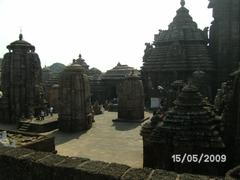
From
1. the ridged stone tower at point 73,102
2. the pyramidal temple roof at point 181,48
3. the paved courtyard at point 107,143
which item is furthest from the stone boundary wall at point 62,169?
the pyramidal temple roof at point 181,48

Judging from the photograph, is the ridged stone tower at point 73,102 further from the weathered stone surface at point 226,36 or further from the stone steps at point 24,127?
the weathered stone surface at point 226,36

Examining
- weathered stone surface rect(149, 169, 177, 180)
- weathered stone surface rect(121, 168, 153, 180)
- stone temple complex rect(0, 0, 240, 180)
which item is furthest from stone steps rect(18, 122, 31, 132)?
weathered stone surface rect(149, 169, 177, 180)

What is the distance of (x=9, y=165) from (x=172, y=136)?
6.81 meters

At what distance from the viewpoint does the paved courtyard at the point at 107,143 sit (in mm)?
15072

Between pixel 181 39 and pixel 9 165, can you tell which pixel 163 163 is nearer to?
pixel 9 165

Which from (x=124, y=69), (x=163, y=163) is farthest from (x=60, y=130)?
(x=124, y=69)

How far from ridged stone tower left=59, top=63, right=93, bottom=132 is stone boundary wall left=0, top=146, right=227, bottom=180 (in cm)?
1588

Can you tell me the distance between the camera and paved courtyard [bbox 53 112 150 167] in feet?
49.4

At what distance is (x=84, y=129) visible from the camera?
2217 cm

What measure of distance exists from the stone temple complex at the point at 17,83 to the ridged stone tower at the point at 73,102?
209 inches

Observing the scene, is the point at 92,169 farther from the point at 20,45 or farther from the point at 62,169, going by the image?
the point at 20,45

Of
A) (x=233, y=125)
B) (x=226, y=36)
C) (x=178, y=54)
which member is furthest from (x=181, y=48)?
(x=233, y=125)

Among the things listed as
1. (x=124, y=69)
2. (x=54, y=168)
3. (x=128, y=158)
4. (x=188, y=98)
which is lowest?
(x=128, y=158)
